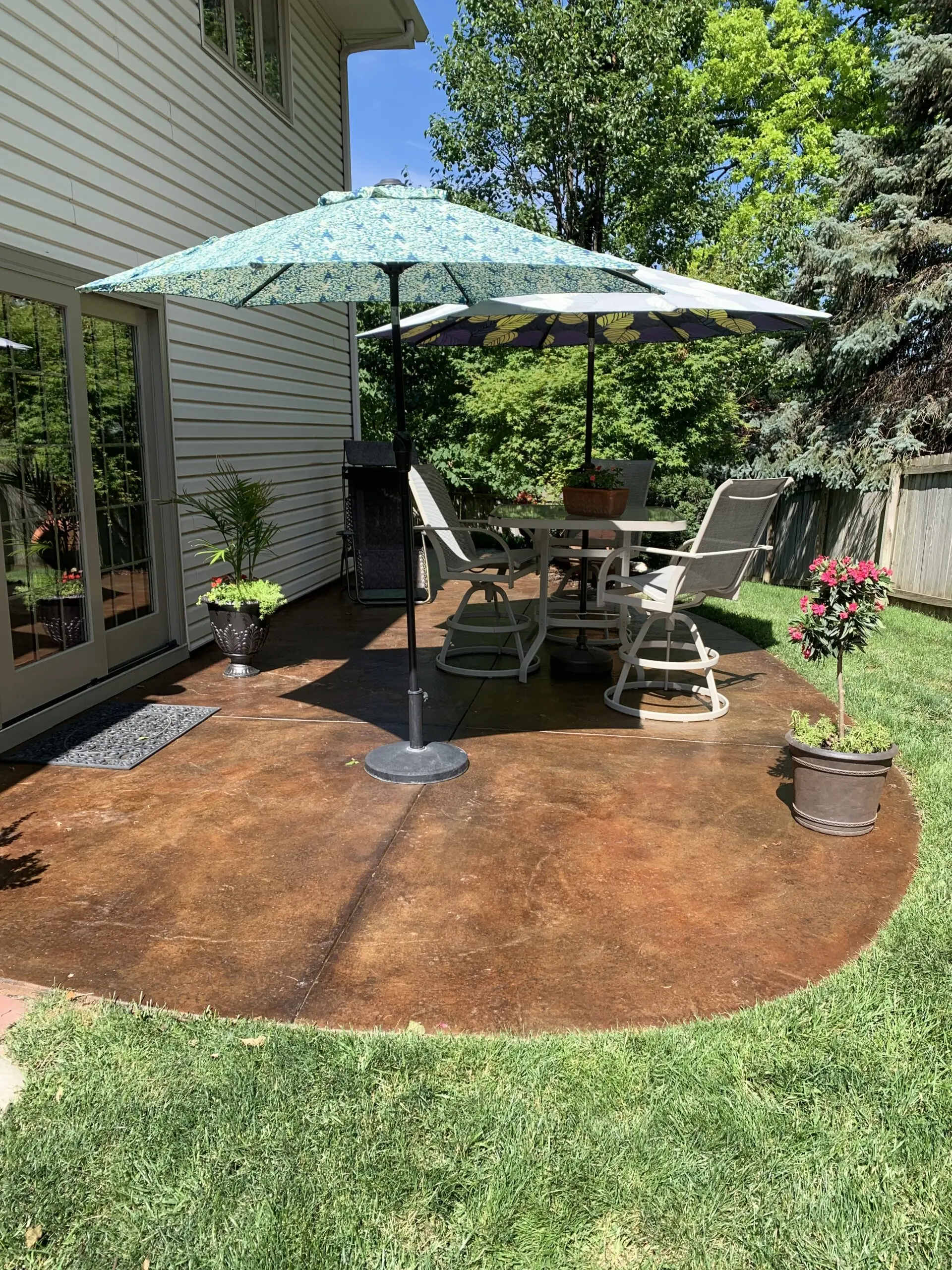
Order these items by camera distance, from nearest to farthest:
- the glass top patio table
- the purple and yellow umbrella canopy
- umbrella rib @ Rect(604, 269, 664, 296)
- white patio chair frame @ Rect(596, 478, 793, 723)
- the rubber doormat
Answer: umbrella rib @ Rect(604, 269, 664, 296), the rubber doormat, white patio chair frame @ Rect(596, 478, 793, 723), the glass top patio table, the purple and yellow umbrella canopy

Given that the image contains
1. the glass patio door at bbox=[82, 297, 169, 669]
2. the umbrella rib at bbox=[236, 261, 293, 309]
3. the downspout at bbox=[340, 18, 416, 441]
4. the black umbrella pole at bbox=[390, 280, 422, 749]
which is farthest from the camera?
the downspout at bbox=[340, 18, 416, 441]

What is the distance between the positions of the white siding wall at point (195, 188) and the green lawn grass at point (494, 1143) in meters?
3.66

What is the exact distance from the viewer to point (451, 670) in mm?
5441

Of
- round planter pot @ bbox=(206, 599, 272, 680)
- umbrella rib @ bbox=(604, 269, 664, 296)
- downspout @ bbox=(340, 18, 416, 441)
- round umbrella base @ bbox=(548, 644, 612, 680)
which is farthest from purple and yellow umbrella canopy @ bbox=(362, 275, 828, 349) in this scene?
downspout @ bbox=(340, 18, 416, 441)

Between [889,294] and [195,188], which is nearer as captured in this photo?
[195,188]

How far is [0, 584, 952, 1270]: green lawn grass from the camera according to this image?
159 cm

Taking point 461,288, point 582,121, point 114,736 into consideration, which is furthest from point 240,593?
point 582,121

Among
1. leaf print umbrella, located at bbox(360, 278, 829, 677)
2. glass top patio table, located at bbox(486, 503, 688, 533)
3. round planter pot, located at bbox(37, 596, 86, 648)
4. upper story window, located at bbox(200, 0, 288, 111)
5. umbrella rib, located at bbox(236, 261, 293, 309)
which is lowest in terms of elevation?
round planter pot, located at bbox(37, 596, 86, 648)

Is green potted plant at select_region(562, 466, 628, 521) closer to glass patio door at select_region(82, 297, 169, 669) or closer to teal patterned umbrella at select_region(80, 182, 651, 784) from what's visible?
teal patterned umbrella at select_region(80, 182, 651, 784)

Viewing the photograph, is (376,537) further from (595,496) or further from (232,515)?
(595,496)

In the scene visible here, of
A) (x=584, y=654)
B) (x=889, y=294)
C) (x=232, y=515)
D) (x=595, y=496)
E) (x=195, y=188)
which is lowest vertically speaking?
(x=584, y=654)

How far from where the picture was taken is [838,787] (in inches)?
126

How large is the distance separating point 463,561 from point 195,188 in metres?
3.02

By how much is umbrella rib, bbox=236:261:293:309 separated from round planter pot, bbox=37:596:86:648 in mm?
1697
